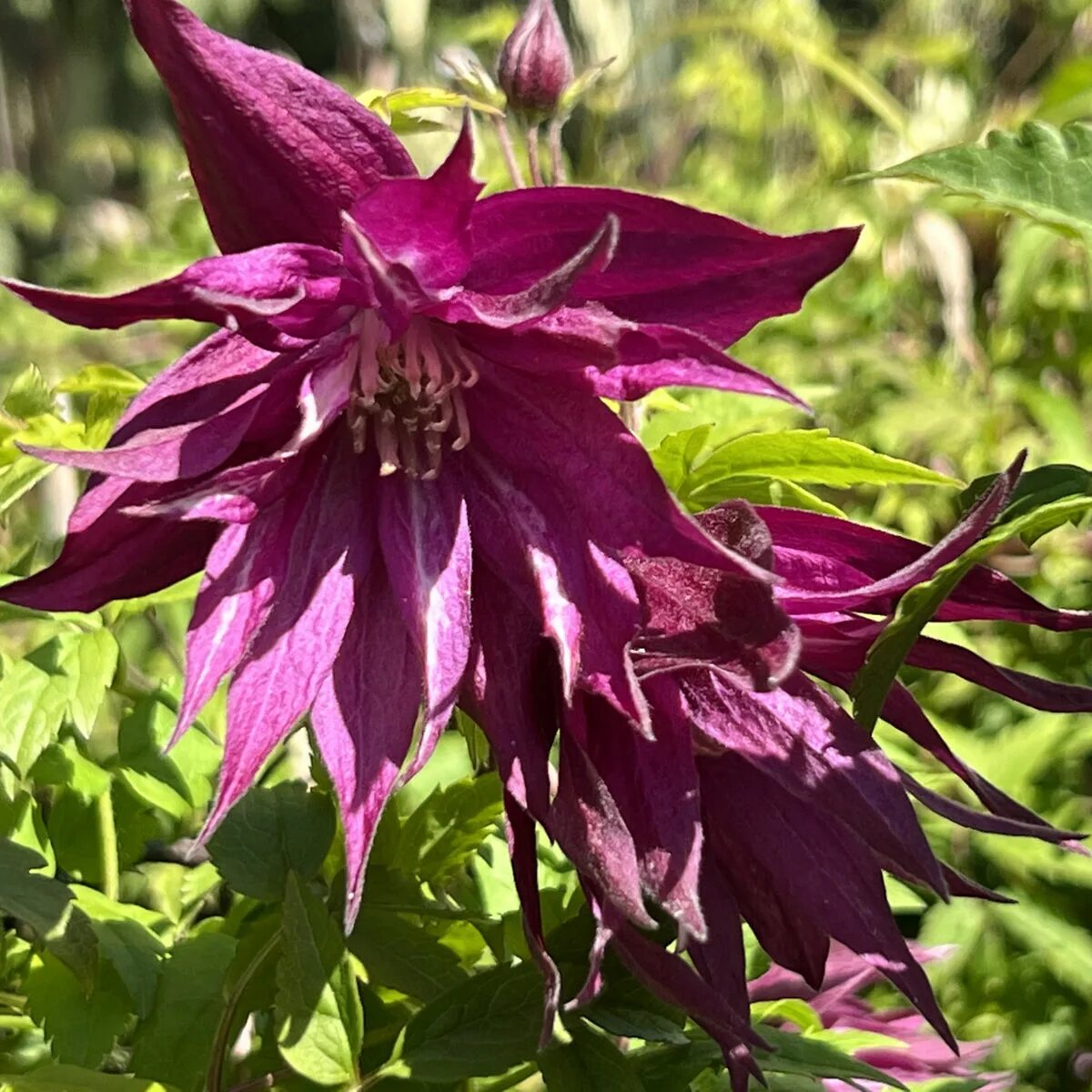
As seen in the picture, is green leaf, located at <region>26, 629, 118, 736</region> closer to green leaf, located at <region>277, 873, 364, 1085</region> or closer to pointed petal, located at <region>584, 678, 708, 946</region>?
green leaf, located at <region>277, 873, 364, 1085</region>

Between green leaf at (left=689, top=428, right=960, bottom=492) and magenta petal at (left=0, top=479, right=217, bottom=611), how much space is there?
0.25 meters

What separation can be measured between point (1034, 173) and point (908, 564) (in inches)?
9.0

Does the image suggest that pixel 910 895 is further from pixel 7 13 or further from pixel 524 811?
pixel 7 13

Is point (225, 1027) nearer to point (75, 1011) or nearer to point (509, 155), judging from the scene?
point (75, 1011)

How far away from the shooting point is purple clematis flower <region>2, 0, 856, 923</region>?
17.3 inches

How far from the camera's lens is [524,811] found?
48cm

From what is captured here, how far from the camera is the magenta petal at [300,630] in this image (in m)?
0.45

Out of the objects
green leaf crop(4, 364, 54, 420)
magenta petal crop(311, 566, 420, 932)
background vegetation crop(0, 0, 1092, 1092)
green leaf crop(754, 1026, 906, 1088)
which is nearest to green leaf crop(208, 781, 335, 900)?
background vegetation crop(0, 0, 1092, 1092)

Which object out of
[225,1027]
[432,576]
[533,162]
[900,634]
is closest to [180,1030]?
[225,1027]

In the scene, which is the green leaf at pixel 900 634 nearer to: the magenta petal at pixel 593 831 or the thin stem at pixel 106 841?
the magenta petal at pixel 593 831

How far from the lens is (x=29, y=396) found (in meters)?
0.78

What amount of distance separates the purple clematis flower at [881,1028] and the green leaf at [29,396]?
0.53 meters

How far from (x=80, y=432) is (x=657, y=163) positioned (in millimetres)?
2675

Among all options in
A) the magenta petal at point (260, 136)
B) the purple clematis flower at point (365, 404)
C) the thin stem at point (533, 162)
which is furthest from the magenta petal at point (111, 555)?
the thin stem at point (533, 162)
